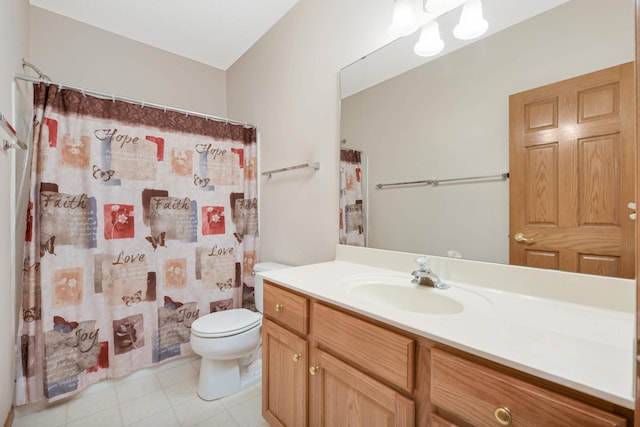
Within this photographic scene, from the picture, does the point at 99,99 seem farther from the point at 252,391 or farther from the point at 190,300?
the point at 252,391

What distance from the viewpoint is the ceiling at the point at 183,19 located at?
186 cm

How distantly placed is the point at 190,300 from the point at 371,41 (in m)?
2.04

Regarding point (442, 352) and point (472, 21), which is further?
point (472, 21)

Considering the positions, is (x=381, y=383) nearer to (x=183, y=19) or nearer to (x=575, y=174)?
(x=575, y=174)

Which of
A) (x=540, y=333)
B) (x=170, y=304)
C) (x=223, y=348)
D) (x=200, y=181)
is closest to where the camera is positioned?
(x=540, y=333)

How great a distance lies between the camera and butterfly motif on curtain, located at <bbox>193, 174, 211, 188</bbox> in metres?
2.03

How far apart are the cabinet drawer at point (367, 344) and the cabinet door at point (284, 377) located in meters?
0.16

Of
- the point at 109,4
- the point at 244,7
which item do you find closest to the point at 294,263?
the point at 244,7

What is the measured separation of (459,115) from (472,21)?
0.36 meters

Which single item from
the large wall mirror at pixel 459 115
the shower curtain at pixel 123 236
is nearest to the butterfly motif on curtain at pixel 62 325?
the shower curtain at pixel 123 236

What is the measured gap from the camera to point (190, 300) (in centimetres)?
201

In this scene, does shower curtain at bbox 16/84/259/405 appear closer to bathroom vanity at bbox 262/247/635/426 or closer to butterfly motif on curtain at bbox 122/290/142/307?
butterfly motif on curtain at bbox 122/290/142/307

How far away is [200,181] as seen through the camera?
205 cm

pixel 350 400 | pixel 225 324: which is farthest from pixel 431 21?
pixel 225 324
